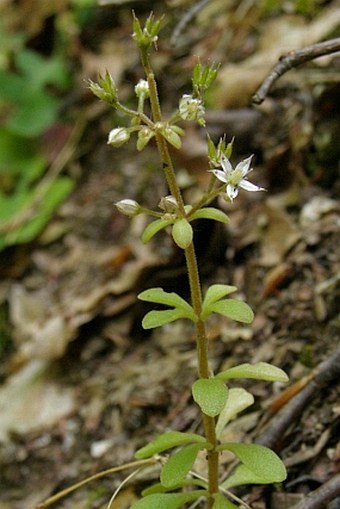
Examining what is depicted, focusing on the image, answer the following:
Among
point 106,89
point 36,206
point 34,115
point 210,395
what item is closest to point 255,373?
point 210,395

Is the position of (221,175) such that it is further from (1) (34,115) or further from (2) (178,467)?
(1) (34,115)

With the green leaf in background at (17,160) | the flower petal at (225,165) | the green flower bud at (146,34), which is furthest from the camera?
the green leaf in background at (17,160)

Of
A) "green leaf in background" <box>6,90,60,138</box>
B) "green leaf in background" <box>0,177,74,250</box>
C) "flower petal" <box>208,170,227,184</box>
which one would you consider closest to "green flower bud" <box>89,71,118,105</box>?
"flower petal" <box>208,170,227,184</box>

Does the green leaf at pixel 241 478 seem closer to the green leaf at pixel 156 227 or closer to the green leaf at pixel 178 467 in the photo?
the green leaf at pixel 178 467

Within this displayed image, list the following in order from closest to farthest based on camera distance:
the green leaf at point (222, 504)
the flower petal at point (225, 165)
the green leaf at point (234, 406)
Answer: the flower petal at point (225, 165), the green leaf at point (222, 504), the green leaf at point (234, 406)

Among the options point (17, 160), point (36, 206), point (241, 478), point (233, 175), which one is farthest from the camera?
point (17, 160)

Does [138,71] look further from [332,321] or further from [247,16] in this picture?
[332,321]

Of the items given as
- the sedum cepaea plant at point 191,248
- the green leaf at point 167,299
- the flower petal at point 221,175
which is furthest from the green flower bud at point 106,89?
the green leaf at point 167,299
